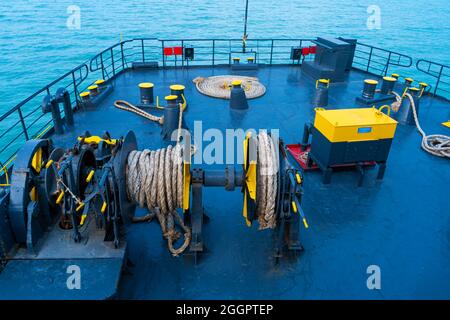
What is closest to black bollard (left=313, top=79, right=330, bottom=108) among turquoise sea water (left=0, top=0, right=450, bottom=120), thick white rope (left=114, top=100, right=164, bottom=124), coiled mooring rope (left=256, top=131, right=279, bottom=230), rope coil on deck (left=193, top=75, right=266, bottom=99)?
rope coil on deck (left=193, top=75, right=266, bottom=99)

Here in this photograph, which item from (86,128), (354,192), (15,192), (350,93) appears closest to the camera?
(15,192)

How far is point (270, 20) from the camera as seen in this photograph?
39.1 meters

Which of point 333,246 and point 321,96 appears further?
point 321,96

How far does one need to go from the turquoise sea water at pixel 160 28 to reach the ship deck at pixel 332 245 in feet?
51.1

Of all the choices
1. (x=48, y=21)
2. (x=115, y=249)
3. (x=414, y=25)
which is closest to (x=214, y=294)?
(x=115, y=249)

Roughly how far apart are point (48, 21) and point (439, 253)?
37.8m

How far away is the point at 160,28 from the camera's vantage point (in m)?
32.8

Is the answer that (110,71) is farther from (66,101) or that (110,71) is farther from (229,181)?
(229,181)

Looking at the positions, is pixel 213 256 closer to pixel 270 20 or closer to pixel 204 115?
pixel 204 115

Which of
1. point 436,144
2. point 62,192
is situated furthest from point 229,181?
point 436,144

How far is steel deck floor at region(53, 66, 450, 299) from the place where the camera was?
407cm

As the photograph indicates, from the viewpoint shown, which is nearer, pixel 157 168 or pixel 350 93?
pixel 157 168

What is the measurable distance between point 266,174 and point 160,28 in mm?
32193

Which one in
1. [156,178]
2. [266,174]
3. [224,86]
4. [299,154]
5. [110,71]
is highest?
[266,174]
